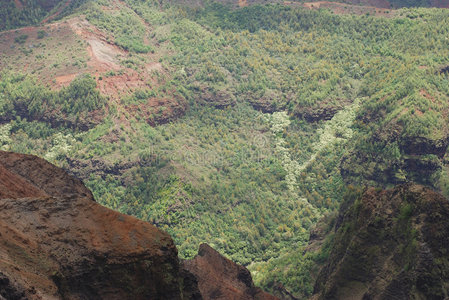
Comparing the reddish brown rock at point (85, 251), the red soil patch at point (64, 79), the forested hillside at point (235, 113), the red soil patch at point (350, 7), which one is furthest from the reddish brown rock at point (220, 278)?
the red soil patch at point (350, 7)

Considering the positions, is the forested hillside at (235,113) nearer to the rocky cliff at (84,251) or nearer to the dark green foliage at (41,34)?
the dark green foliage at (41,34)

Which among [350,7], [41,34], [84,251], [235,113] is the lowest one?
[235,113]

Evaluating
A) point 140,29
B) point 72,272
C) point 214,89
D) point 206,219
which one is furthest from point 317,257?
point 140,29

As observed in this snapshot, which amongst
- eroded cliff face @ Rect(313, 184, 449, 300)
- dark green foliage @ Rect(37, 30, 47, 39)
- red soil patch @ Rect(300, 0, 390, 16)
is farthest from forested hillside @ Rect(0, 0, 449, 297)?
eroded cliff face @ Rect(313, 184, 449, 300)

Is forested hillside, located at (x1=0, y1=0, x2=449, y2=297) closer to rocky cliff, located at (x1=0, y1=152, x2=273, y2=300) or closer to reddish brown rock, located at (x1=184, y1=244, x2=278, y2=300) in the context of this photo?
reddish brown rock, located at (x1=184, y1=244, x2=278, y2=300)

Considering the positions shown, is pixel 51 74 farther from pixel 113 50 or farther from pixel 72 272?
pixel 72 272

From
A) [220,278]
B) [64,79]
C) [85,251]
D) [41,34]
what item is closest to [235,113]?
[64,79]

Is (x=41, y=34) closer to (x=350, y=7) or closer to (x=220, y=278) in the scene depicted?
(x=350, y=7)
